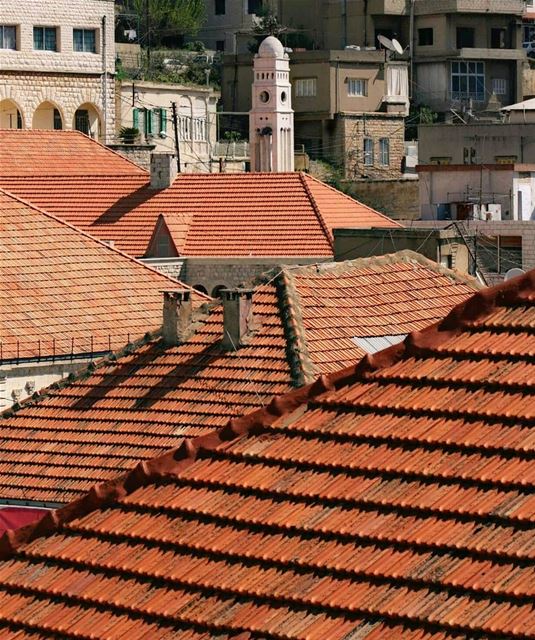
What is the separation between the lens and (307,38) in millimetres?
97875

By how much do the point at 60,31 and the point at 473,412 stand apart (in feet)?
234

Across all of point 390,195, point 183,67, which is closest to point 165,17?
point 183,67

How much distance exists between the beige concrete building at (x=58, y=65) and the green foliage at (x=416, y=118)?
13406 mm

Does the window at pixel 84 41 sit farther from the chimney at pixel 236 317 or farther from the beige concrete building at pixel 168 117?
the chimney at pixel 236 317

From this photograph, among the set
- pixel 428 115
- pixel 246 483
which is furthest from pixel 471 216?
pixel 246 483

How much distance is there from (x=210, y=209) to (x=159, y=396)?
3181cm

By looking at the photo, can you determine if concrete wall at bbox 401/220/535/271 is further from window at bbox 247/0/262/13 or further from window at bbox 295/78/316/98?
window at bbox 247/0/262/13

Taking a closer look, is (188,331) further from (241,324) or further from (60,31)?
(60,31)

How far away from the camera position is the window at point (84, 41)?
286 ft

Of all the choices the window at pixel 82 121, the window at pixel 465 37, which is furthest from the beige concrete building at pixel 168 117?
the window at pixel 465 37

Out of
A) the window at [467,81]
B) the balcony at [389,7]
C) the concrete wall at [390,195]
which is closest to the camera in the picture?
the concrete wall at [390,195]

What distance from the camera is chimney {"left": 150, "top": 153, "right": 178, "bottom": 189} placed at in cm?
6431

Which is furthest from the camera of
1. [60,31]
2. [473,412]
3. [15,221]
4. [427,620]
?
[60,31]

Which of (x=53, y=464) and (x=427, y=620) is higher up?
(x=427, y=620)
